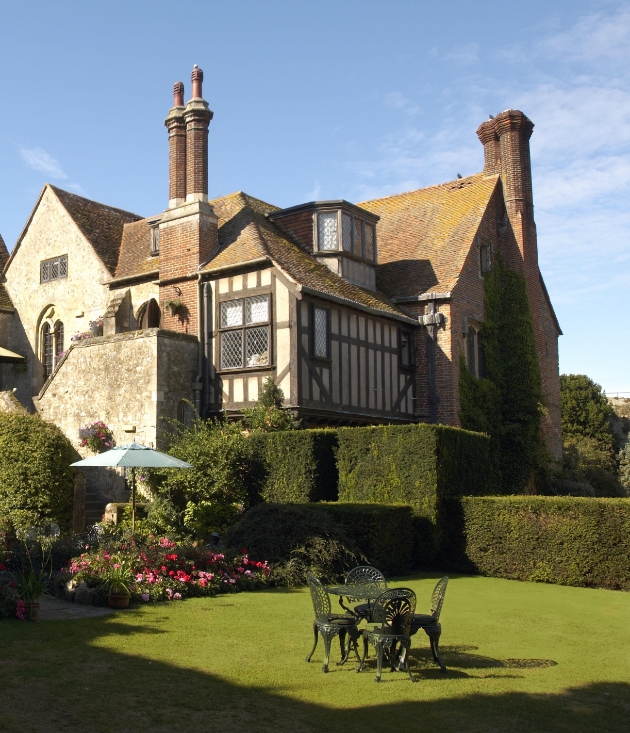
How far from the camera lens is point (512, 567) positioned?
48.9ft

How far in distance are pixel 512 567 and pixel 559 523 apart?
1.25m

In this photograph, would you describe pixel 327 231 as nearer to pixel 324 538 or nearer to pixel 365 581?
pixel 324 538

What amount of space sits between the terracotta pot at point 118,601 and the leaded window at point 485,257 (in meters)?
16.0

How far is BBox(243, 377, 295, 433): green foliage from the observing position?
17875 millimetres

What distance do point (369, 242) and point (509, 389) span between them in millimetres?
5918

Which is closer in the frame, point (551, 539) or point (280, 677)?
point (280, 677)

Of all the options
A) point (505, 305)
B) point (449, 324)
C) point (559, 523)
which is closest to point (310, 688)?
point (559, 523)

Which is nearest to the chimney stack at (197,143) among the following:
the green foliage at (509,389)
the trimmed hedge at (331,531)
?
the green foliage at (509,389)

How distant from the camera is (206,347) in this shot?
1988 centimetres

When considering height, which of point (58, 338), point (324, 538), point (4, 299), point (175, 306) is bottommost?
point (324, 538)

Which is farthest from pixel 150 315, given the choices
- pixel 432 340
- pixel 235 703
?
pixel 235 703

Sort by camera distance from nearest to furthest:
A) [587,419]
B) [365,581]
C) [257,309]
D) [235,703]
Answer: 1. [235,703]
2. [365,581]
3. [257,309]
4. [587,419]

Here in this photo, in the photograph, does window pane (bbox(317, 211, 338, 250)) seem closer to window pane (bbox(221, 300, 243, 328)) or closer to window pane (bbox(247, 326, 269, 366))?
window pane (bbox(221, 300, 243, 328))

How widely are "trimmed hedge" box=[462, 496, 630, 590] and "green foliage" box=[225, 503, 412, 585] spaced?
4.73ft
